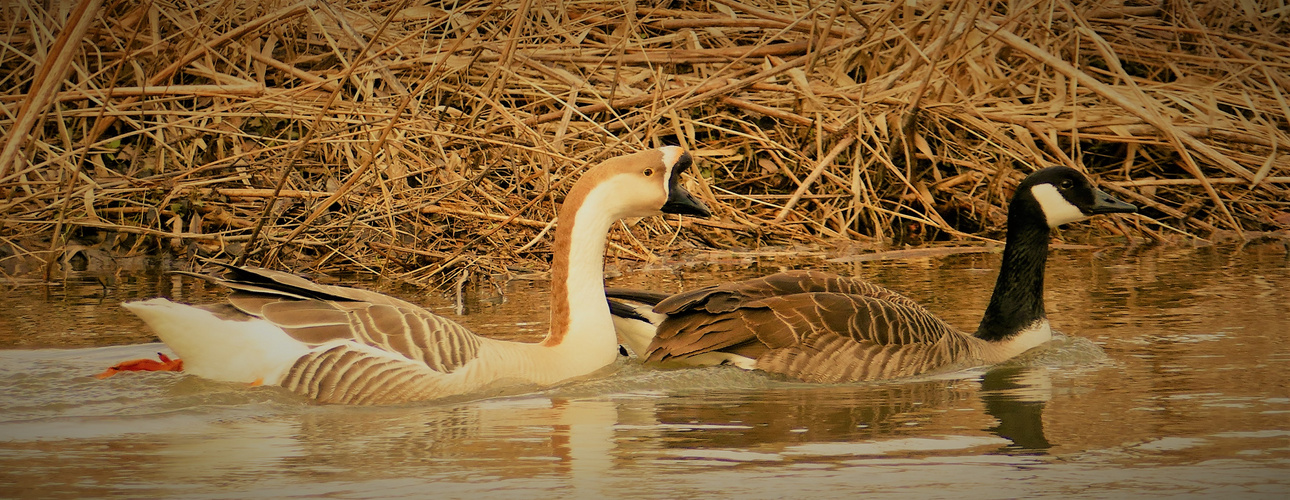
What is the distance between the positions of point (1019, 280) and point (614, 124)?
4.54 meters

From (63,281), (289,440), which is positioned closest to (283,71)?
(63,281)

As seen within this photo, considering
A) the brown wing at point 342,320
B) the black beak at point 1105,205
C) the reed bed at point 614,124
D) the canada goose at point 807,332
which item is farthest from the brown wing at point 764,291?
the reed bed at point 614,124

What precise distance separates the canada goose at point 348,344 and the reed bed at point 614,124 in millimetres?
2904

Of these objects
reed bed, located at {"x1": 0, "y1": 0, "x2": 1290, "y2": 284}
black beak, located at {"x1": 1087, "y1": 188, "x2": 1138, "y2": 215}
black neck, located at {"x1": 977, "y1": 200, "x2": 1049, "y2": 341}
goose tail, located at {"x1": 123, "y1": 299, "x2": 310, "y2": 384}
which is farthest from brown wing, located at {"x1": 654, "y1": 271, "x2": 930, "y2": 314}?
reed bed, located at {"x1": 0, "y1": 0, "x2": 1290, "y2": 284}

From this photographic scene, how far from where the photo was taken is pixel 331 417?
510 cm

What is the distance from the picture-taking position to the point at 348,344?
548 centimetres

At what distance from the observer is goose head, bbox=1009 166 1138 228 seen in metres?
7.01

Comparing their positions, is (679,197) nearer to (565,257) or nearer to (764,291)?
(565,257)

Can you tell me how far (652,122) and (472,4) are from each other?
6.20 feet

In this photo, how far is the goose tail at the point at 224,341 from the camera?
5430mm

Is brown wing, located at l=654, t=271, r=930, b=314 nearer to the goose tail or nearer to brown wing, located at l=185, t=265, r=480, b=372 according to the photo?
brown wing, located at l=185, t=265, r=480, b=372

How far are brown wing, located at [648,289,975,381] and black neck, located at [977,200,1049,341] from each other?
0.57 m

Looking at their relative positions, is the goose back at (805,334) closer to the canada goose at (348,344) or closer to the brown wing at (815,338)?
the brown wing at (815,338)

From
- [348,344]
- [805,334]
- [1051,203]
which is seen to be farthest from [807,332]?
[348,344]
